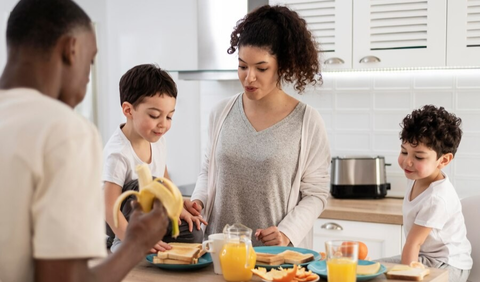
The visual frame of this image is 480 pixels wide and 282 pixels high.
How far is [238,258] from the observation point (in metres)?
1.81

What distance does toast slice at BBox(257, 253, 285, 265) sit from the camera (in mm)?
1914

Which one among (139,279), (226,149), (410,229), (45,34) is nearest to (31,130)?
(45,34)

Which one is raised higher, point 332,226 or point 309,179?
point 309,179

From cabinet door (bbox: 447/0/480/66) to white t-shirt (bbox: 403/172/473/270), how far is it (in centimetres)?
107

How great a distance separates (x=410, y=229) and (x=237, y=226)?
2.71ft

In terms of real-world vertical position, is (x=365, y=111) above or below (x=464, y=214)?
above

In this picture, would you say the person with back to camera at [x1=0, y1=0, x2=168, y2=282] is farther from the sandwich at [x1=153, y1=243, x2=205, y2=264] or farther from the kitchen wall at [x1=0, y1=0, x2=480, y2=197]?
the kitchen wall at [x1=0, y1=0, x2=480, y2=197]

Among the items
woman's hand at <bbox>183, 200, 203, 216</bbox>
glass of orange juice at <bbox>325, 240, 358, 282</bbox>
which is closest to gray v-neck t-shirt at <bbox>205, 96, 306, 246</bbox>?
woman's hand at <bbox>183, 200, 203, 216</bbox>

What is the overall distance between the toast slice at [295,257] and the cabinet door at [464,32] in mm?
1742

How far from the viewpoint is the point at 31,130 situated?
1.03m

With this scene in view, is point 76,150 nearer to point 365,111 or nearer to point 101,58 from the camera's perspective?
point 365,111

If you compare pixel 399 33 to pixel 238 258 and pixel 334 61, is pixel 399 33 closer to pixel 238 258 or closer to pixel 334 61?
pixel 334 61

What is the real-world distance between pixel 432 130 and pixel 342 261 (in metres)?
0.97

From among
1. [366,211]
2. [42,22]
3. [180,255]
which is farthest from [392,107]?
[42,22]
